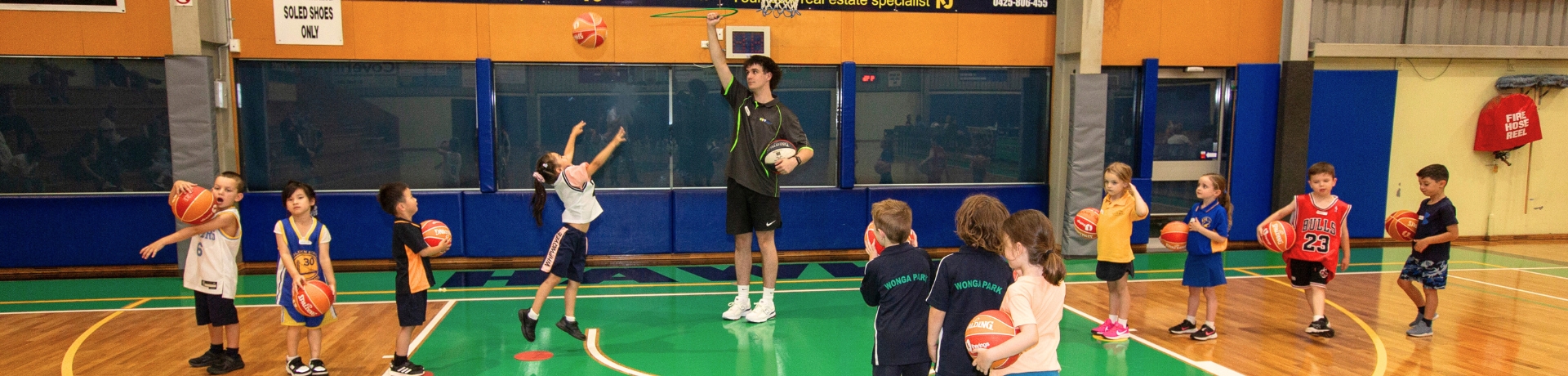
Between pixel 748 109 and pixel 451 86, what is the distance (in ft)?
12.6

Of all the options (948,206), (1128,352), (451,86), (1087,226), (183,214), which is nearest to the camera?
(183,214)

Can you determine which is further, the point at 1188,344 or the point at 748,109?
the point at 748,109

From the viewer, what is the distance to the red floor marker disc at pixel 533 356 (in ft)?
17.8

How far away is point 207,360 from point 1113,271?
5.43 meters

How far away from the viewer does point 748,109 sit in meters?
6.33

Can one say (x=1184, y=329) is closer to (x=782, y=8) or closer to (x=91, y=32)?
(x=782, y=8)

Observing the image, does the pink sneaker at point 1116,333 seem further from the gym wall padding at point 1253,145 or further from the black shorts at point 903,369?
the gym wall padding at point 1253,145

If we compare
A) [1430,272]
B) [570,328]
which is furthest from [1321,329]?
[570,328]

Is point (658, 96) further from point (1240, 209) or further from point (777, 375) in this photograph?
point (1240, 209)

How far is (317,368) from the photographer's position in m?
4.98

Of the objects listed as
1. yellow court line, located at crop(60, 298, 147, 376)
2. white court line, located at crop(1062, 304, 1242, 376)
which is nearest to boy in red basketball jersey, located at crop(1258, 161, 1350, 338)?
white court line, located at crop(1062, 304, 1242, 376)

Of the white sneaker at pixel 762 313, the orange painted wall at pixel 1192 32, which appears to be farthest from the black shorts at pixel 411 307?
the orange painted wall at pixel 1192 32

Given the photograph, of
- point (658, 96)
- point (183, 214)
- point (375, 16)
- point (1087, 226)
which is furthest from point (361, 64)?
point (1087, 226)

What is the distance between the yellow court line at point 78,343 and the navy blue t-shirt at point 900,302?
4603 millimetres
